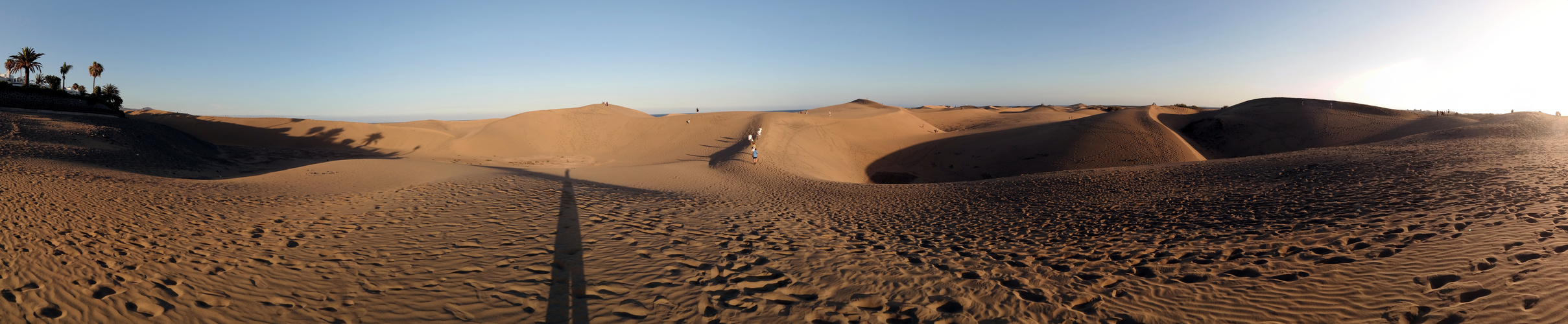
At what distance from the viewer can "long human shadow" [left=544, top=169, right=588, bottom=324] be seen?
462cm

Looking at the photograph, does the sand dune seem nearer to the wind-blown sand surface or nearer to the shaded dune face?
the shaded dune face

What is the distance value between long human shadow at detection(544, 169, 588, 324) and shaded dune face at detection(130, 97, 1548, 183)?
1078 cm

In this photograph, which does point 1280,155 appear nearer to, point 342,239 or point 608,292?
point 608,292

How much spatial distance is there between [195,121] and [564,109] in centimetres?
2685

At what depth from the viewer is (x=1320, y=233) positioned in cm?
636

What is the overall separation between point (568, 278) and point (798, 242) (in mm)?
3335

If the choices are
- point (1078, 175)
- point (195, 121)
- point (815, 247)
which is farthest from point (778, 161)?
point (195, 121)

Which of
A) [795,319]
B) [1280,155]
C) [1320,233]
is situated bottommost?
[795,319]

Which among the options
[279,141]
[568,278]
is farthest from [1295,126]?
[279,141]

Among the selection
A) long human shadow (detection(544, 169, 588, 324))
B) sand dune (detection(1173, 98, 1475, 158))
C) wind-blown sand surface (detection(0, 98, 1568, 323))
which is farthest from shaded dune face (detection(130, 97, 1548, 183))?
long human shadow (detection(544, 169, 588, 324))

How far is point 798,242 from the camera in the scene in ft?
25.2

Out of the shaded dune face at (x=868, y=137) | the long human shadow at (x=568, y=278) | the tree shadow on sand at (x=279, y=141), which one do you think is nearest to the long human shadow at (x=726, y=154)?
the shaded dune face at (x=868, y=137)

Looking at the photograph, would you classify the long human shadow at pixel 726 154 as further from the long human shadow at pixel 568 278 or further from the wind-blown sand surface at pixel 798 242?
the long human shadow at pixel 568 278

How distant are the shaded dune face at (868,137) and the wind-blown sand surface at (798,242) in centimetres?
773
